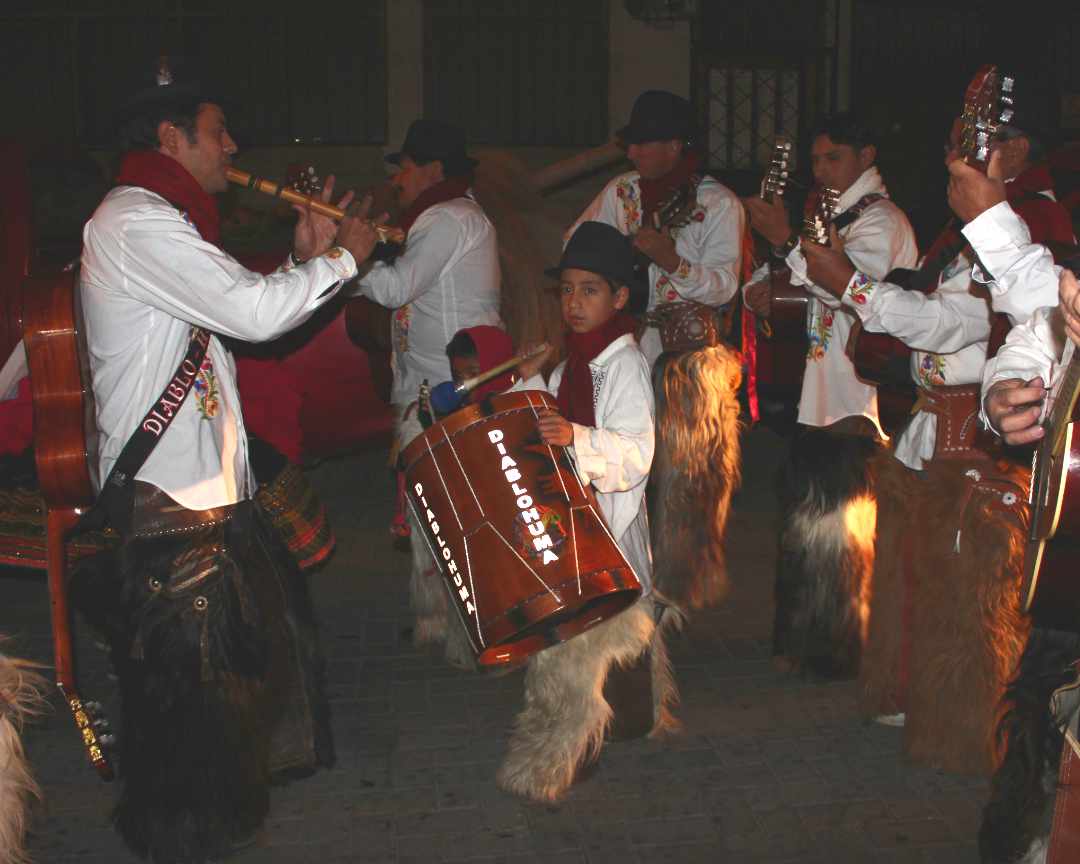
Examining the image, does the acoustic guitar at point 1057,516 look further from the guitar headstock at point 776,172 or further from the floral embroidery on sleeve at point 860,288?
the guitar headstock at point 776,172

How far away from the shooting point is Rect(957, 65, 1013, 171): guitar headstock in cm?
291

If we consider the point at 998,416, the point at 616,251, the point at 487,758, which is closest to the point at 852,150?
the point at 616,251

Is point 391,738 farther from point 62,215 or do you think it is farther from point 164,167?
point 62,215

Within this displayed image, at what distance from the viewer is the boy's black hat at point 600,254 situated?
3.78 meters

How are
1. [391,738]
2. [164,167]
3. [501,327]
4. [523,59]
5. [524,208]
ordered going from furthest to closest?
[523,59]
[524,208]
[501,327]
[391,738]
[164,167]

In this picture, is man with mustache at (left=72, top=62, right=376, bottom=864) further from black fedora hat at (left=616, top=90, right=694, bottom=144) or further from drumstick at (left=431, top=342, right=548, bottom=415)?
black fedora hat at (left=616, top=90, right=694, bottom=144)

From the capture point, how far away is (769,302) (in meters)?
4.68

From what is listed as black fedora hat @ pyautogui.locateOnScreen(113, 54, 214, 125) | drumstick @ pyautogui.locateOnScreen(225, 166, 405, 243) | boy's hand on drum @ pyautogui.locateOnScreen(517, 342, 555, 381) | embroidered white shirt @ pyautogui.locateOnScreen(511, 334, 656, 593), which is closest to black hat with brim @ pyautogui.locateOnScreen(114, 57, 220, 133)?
black fedora hat @ pyautogui.locateOnScreen(113, 54, 214, 125)

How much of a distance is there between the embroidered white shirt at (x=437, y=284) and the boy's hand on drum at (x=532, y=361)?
91cm

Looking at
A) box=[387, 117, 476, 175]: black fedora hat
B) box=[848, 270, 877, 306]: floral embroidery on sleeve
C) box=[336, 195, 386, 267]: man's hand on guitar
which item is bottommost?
box=[848, 270, 877, 306]: floral embroidery on sleeve

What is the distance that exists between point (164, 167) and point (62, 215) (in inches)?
Result: 136

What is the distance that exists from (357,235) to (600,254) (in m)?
0.77

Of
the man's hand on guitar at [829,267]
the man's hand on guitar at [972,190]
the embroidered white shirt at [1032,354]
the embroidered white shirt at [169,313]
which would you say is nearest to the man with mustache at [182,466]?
the embroidered white shirt at [169,313]

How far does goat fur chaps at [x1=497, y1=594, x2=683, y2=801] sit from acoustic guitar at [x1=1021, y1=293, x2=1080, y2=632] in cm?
136
